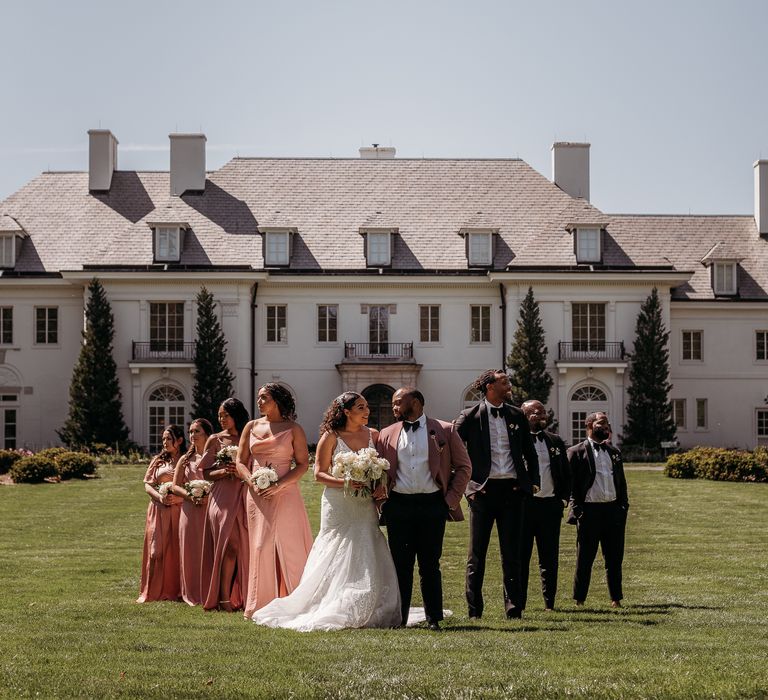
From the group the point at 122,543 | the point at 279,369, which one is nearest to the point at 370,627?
the point at 122,543

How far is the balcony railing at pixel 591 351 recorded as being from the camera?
41.9 meters

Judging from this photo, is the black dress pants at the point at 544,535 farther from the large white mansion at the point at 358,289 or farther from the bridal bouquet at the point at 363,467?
the large white mansion at the point at 358,289

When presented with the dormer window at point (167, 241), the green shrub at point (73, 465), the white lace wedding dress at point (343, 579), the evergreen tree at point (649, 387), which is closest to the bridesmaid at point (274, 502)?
the white lace wedding dress at point (343, 579)

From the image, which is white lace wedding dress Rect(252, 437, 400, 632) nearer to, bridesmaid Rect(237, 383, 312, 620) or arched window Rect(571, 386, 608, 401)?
bridesmaid Rect(237, 383, 312, 620)

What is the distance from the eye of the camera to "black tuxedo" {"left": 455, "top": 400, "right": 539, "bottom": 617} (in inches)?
399

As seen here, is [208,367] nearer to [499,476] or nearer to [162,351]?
[162,351]

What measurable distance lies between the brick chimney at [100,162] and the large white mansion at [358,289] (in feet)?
0.29

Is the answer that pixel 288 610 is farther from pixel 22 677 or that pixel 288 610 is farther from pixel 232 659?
pixel 22 677

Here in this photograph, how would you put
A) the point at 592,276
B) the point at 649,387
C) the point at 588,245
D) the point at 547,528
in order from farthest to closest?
1. the point at 588,245
2. the point at 592,276
3. the point at 649,387
4. the point at 547,528

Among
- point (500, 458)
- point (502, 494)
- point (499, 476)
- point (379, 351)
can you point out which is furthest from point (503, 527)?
point (379, 351)

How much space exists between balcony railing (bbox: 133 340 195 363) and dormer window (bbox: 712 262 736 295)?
67.3 feet

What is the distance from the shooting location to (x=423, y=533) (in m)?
9.52

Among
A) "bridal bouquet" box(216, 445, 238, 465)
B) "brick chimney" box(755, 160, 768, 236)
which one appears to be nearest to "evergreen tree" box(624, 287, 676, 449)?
"brick chimney" box(755, 160, 768, 236)

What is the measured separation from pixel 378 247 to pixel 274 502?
33.3 meters
